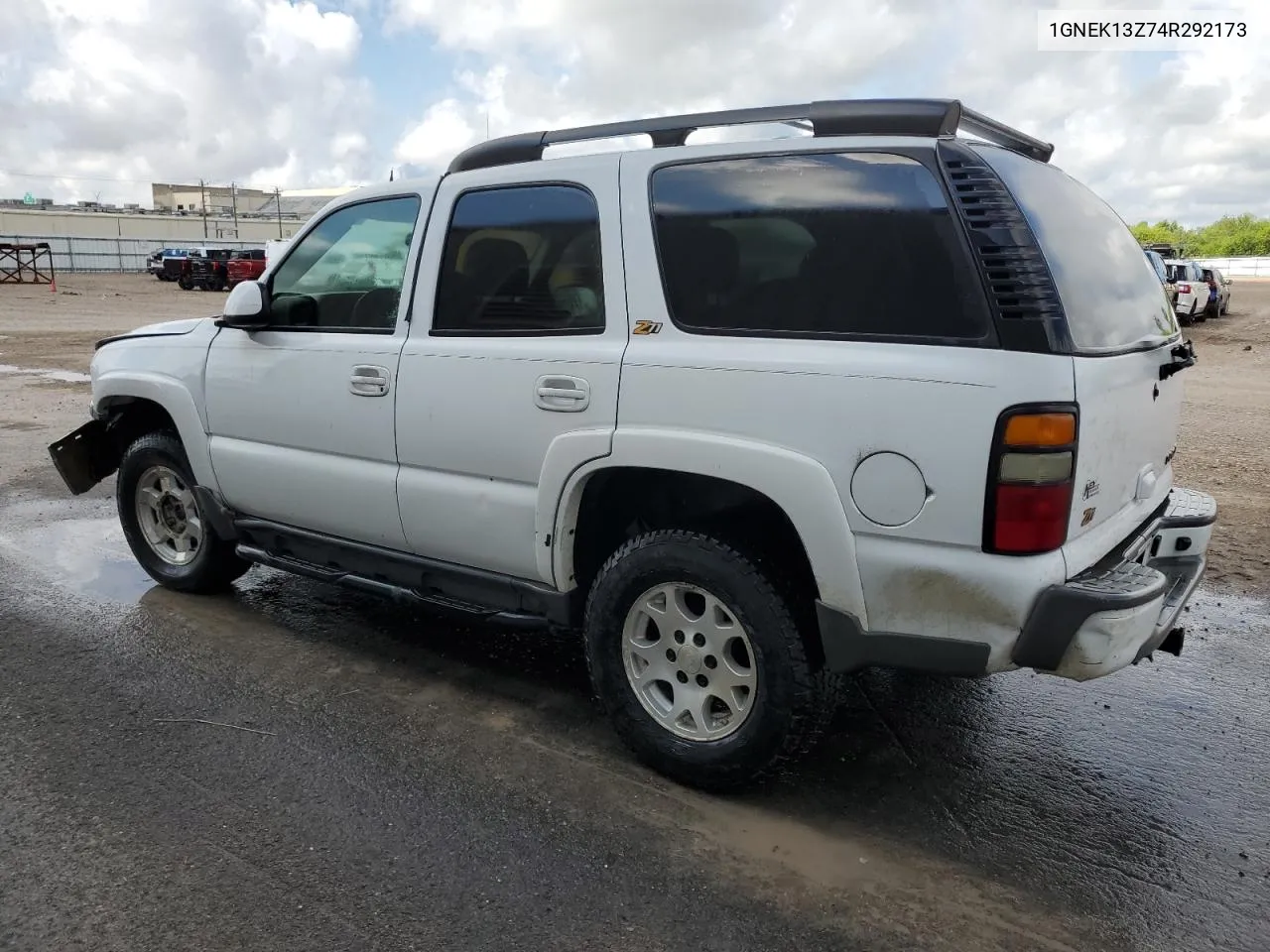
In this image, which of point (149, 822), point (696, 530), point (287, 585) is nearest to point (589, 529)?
point (696, 530)

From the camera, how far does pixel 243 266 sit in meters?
36.8

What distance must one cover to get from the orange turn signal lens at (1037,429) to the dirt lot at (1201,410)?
3408mm

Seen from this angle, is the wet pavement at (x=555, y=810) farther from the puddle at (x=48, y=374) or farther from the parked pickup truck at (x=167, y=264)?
the parked pickup truck at (x=167, y=264)

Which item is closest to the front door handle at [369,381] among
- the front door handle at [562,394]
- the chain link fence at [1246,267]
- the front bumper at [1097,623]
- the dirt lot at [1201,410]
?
the front door handle at [562,394]

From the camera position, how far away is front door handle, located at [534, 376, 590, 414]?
330 cm

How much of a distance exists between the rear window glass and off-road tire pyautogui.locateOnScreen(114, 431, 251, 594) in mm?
3824

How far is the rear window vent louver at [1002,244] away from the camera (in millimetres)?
2668

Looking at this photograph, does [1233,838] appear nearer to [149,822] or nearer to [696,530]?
[696,530]

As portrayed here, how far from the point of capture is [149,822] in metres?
3.07

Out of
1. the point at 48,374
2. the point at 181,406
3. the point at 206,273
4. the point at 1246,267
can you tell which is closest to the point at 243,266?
the point at 206,273

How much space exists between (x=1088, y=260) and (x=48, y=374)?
14027mm

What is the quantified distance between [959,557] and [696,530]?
0.84 meters

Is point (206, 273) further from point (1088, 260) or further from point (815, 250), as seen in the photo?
point (1088, 260)

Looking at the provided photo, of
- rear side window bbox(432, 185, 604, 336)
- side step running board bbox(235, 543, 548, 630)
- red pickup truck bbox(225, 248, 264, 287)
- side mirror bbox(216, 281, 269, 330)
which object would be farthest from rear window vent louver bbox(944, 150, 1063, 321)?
red pickup truck bbox(225, 248, 264, 287)
